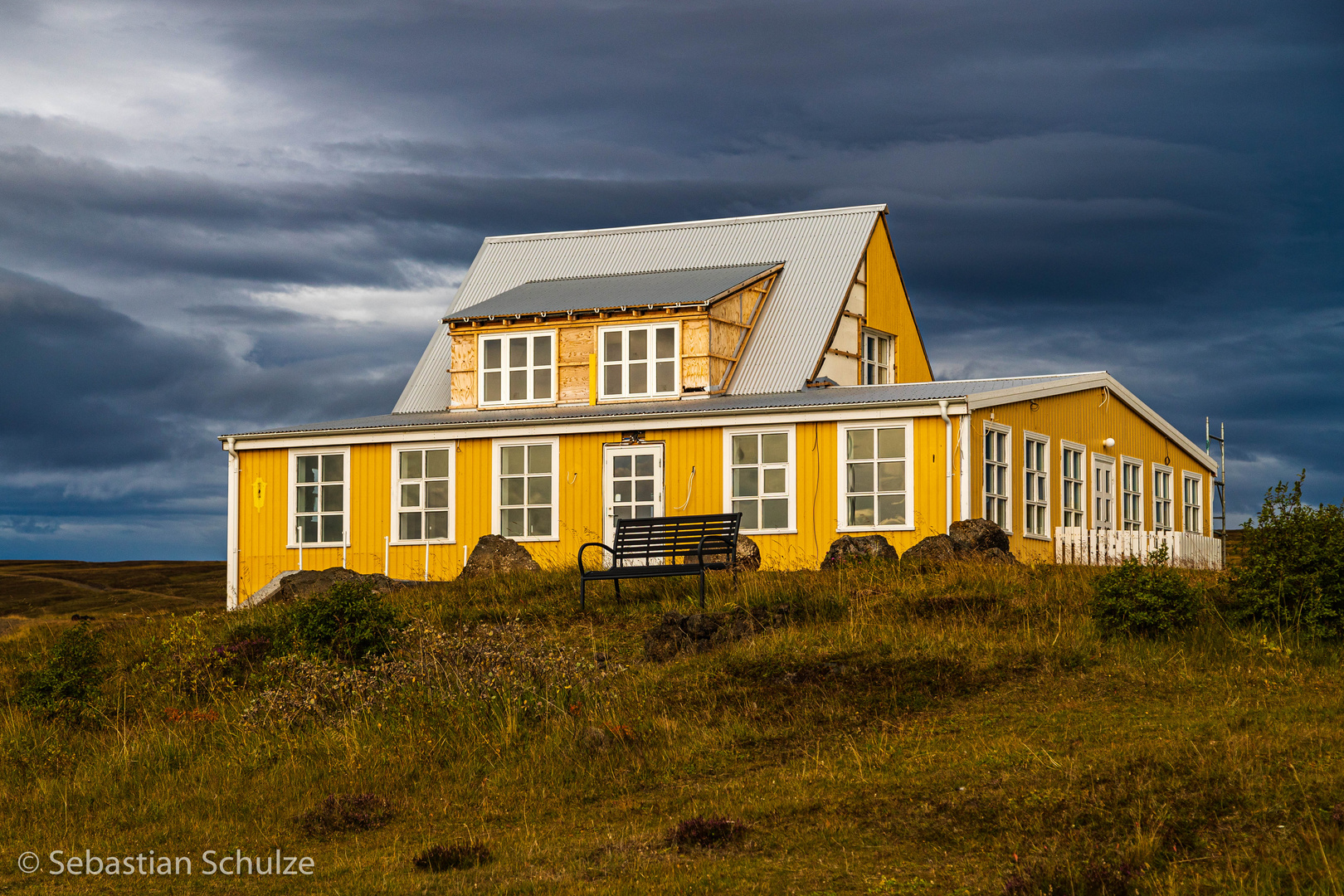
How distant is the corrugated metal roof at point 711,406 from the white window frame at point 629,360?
9.3 inches

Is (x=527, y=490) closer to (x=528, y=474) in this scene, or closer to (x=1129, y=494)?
(x=528, y=474)

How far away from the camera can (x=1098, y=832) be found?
818 cm

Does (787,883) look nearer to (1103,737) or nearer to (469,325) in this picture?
(1103,737)

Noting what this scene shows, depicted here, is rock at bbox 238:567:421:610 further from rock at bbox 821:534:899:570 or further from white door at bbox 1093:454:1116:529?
white door at bbox 1093:454:1116:529

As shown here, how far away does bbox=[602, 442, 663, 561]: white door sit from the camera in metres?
24.7

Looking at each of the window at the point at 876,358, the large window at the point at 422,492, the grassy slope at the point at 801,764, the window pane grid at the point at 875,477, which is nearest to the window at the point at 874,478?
the window pane grid at the point at 875,477

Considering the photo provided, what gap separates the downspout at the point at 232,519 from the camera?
27.5 meters

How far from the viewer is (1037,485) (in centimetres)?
2486

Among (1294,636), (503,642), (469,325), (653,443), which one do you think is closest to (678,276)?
(469,325)

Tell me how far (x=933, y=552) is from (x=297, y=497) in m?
13.4

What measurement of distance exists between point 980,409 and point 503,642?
36.9ft

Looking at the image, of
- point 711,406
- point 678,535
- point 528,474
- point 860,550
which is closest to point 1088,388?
point 711,406

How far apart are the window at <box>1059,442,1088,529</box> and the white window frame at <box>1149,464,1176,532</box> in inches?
152

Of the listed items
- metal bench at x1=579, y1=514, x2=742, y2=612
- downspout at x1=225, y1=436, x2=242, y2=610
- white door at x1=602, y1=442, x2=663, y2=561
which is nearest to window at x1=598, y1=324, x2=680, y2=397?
white door at x1=602, y1=442, x2=663, y2=561
